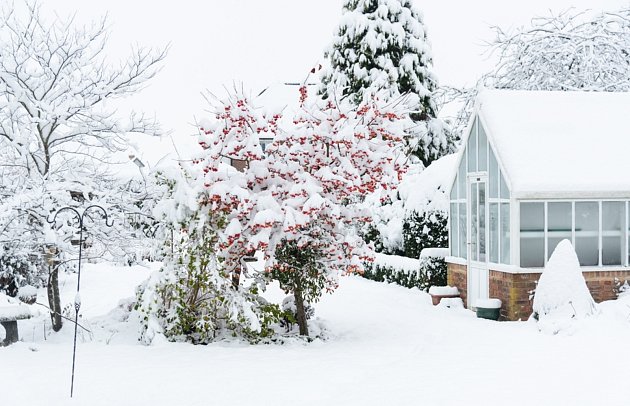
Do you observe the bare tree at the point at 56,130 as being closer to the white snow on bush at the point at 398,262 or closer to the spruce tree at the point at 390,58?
the white snow on bush at the point at 398,262

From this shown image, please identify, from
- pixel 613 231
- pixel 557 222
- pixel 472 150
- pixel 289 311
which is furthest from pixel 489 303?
pixel 289 311

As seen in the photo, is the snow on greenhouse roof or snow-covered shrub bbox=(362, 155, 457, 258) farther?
→ snow-covered shrub bbox=(362, 155, 457, 258)

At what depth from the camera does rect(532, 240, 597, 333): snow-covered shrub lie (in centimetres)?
1329

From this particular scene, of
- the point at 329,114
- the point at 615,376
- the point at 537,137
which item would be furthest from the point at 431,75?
the point at 615,376

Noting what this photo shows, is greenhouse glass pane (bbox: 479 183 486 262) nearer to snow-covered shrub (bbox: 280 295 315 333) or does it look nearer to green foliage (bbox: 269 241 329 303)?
snow-covered shrub (bbox: 280 295 315 333)

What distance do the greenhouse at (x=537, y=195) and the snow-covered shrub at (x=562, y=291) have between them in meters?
0.94

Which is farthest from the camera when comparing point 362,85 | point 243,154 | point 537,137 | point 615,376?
point 362,85

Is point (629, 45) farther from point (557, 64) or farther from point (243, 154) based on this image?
point (243, 154)

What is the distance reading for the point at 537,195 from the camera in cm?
1441

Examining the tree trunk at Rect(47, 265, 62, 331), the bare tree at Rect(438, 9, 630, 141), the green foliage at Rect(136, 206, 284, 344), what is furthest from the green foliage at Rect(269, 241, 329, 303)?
the bare tree at Rect(438, 9, 630, 141)

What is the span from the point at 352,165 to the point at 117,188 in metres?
4.13

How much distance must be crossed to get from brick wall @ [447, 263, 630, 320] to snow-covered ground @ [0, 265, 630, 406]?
620mm

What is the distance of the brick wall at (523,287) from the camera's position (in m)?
14.5

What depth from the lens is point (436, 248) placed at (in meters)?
19.5
